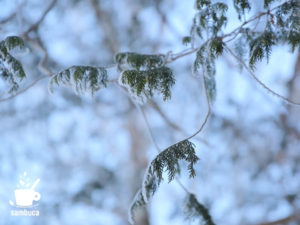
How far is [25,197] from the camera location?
7.70 ft

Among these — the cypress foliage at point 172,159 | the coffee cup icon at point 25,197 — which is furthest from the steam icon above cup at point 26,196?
the cypress foliage at point 172,159

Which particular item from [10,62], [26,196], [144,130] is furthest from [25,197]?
[144,130]

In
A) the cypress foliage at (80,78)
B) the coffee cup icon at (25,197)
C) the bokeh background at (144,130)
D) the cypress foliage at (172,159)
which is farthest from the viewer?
the bokeh background at (144,130)

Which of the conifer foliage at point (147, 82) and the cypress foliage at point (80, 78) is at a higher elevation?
the cypress foliage at point (80, 78)

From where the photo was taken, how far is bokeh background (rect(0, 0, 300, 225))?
3254 mm

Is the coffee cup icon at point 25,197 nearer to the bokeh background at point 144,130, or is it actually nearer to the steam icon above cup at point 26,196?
the steam icon above cup at point 26,196

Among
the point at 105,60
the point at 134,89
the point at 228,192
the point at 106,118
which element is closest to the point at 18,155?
the point at 106,118

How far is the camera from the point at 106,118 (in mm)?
3557

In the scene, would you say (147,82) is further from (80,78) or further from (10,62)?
(10,62)

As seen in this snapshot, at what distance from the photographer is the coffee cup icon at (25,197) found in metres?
2.33

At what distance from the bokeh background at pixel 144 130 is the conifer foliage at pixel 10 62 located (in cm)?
182

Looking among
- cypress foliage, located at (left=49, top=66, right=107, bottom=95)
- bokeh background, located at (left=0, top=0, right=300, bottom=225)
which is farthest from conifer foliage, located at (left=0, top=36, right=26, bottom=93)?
bokeh background, located at (left=0, top=0, right=300, bottom=225)

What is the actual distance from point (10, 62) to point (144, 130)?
2392mm

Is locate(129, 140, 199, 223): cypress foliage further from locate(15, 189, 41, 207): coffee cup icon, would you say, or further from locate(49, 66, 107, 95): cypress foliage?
locate(15, 189, 41, 207): coffee cup icon
